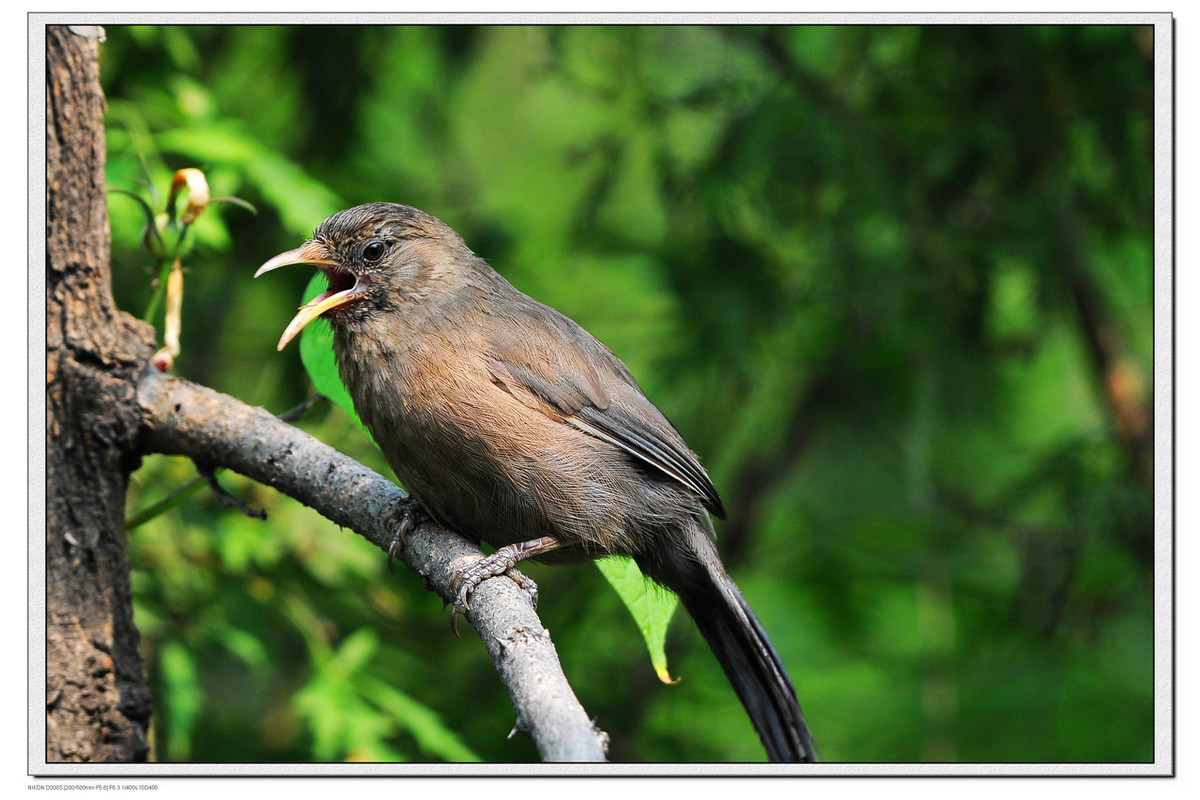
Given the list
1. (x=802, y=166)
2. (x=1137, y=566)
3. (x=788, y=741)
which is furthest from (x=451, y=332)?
(x=1137, y=566)

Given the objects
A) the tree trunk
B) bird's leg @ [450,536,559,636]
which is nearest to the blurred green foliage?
the tree trunk

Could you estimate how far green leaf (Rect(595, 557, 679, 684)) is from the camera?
2.62 metres

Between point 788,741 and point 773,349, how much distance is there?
2.63 meters

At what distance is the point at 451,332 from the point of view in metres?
2.78

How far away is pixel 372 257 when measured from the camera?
116 inches

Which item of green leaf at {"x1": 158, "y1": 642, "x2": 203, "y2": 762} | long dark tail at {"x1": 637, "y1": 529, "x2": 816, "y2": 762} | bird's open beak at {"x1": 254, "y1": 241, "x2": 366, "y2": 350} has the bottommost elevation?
green leaf at {"x1": 158, "y1": 642, "x2": 203, "y2": 762}

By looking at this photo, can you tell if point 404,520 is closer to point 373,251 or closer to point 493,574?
point 493,574

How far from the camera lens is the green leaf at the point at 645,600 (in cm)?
262

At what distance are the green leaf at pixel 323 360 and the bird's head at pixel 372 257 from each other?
0.13 m

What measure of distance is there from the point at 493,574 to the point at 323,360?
3.14 ft

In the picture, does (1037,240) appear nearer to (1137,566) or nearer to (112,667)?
(1137,566)

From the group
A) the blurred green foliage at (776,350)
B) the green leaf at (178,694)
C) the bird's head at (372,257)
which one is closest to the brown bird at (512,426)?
the bird's head at (372,257)

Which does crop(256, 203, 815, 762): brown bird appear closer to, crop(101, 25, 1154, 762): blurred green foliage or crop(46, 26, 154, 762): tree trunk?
crop(46, 26, 154, 762): tree trunk

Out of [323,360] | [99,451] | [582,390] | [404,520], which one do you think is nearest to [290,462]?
[404,520]
